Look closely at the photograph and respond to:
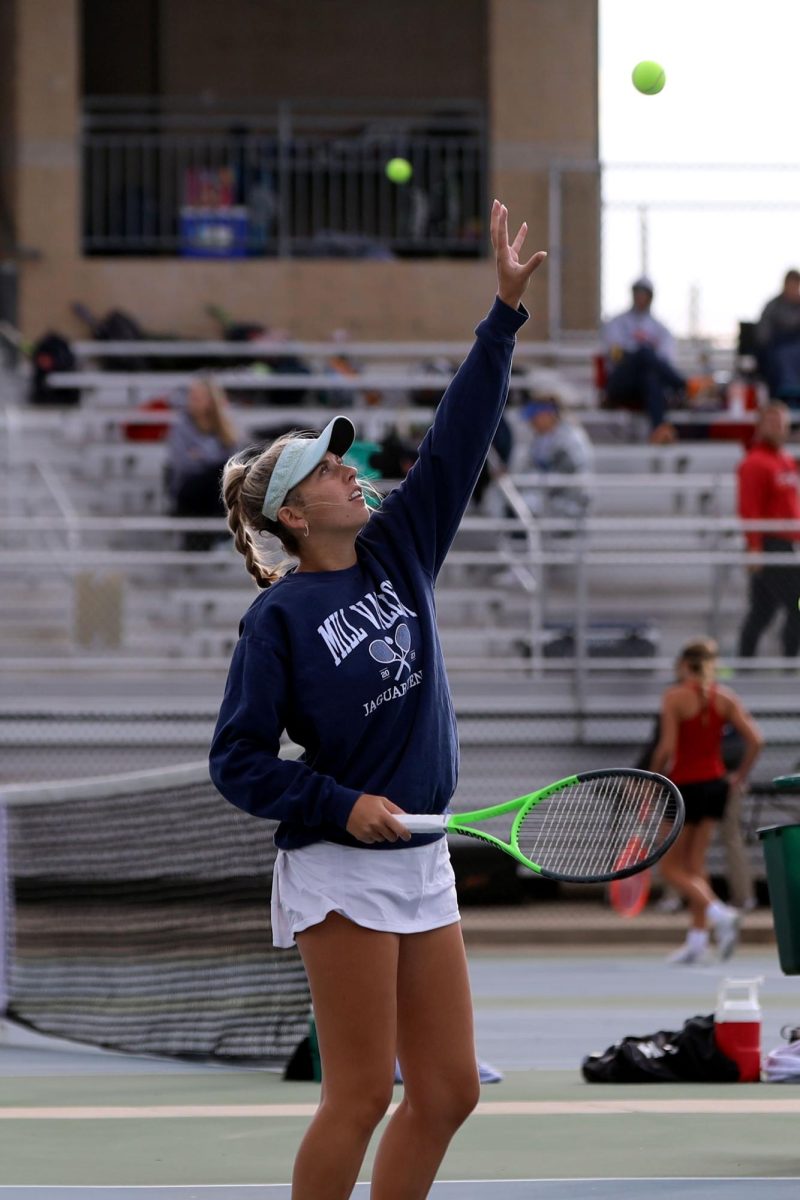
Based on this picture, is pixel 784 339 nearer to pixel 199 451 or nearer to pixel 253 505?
pixel 199 451

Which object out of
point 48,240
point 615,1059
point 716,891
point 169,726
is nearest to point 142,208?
point 48,240

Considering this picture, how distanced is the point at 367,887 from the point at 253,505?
855 millimetres

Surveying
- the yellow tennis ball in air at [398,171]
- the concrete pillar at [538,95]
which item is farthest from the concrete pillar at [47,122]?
the concrete pillar at [538,95]

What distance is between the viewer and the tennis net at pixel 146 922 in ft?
28.9

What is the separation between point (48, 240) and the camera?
74.3 feet

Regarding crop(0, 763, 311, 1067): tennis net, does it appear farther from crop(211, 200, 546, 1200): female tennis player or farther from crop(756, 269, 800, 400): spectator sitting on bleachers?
crop(756, 269, 800, 400): spectator sitting on bleachers

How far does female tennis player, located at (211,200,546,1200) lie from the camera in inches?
168

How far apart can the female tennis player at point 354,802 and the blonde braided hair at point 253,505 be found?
0.01 metres

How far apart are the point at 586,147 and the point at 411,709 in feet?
65.0

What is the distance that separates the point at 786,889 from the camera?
6516mm

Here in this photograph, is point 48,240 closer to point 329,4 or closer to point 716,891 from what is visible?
point 329,4

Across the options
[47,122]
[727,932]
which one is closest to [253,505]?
[727,932]

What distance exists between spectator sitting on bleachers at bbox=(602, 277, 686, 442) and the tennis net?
31.2ft

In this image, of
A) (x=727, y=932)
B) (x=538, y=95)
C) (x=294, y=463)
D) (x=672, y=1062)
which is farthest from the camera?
(x=538, y=95)
